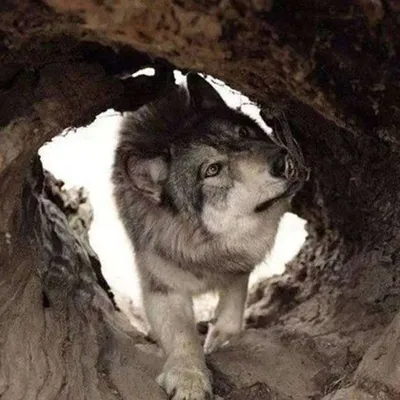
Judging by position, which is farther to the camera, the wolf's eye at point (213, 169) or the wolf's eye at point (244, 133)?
the wolf's eye at point (244, 133)

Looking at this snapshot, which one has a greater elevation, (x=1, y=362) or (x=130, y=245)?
(x=1, y=362)

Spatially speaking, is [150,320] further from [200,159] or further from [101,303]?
[200,159]

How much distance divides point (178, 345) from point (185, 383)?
287mm

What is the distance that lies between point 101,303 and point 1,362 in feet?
3.39

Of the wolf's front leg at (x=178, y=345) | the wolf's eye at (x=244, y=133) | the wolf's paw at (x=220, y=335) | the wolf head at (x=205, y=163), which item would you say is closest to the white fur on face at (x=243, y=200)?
the wolf head at (x=205, y=163)

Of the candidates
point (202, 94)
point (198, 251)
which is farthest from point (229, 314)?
point (202, 94)

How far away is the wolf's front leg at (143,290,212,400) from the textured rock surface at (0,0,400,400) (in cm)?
9

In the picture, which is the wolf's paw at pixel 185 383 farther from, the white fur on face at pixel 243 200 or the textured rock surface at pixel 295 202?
the white fur on face at pixel 243 200

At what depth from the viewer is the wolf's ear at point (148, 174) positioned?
11.0 ft

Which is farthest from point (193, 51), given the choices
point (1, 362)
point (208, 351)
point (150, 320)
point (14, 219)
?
point (208, 351)

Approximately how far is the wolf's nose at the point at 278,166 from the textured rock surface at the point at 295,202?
0.22m

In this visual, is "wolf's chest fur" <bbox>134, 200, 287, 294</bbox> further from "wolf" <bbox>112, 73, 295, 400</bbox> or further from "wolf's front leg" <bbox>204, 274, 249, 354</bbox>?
"wolf's front leg" <bbox>204, 274, 249, 354</bbox>

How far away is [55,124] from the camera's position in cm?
260

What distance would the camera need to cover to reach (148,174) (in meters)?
3.40
